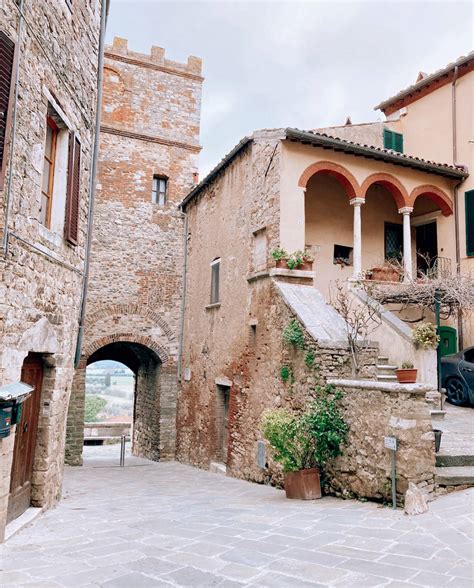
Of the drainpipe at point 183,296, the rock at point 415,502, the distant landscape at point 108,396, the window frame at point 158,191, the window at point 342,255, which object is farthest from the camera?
the distant landscape at point 108,396

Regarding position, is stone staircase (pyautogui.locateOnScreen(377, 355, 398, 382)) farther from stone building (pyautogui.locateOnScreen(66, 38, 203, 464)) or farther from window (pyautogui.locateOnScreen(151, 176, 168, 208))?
window (pyautogui.locateOnScreen(151, 176, 168, 208))

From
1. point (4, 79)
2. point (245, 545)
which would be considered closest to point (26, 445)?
point (245, 545)

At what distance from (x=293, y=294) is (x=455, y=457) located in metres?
3.72

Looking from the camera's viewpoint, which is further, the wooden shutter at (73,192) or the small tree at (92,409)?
the small tree at (92,409)

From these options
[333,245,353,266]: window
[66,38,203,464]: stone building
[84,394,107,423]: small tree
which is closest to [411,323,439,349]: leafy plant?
[333,245,353,266]: window

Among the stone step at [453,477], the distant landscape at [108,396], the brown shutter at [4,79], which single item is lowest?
the distant landscape at [108,396]

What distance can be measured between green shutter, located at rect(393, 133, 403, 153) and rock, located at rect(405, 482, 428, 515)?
11.5 m

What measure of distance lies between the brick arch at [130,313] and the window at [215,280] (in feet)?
8.80

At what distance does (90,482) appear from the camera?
1002 centimetres

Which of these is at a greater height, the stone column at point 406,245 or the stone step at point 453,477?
the stone column at point 406,245

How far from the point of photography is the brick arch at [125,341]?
13.8m

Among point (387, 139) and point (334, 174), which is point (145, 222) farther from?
point (387, 139)

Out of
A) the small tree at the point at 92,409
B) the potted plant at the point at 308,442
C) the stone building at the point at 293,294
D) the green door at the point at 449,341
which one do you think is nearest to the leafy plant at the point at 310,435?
the potted plant at the point at 308,442

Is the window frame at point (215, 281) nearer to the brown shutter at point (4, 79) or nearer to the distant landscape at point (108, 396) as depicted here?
the brown shutter at point (4, 79)
